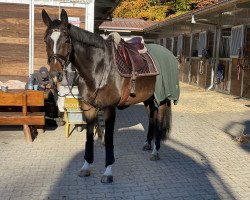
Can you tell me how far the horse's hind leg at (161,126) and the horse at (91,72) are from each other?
2.08 feet

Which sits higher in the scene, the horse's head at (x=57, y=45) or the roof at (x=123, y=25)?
the roof at (x=123, y=25)

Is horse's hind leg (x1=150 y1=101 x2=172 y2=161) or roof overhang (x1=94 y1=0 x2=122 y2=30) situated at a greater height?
roof overhang (x1=94 y1=0 x2=122 y2=30)

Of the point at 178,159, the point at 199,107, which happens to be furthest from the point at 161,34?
the point at 178,159

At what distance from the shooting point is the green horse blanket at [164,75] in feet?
15.2

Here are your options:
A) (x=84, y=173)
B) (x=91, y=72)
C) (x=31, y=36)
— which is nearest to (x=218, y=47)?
(x=31, y=36)

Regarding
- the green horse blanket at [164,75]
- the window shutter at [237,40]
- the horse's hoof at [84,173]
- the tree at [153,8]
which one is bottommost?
the horse's hoof at [84,173]

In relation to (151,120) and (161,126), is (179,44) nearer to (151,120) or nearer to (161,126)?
(151,120)

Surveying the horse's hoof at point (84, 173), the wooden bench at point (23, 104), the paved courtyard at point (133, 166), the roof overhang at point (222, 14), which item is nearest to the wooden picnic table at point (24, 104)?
the wooden bench at point (23, 104)

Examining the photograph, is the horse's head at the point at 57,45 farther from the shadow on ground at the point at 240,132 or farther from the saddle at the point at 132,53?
the shadow on ground at the point at 240,132

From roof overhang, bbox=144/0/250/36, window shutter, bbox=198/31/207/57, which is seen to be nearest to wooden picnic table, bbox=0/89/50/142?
roof overhang, bbox=144/0/250/36

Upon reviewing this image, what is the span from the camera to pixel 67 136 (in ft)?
19.0

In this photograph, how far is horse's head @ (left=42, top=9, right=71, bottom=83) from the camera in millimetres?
3258

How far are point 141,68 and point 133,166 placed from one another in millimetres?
1311

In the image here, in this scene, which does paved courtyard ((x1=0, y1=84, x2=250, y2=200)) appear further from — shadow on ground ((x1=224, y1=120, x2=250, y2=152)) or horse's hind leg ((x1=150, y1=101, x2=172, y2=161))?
horse's hind leg ((x1=150, y1=101, x2=172, y2=161))
